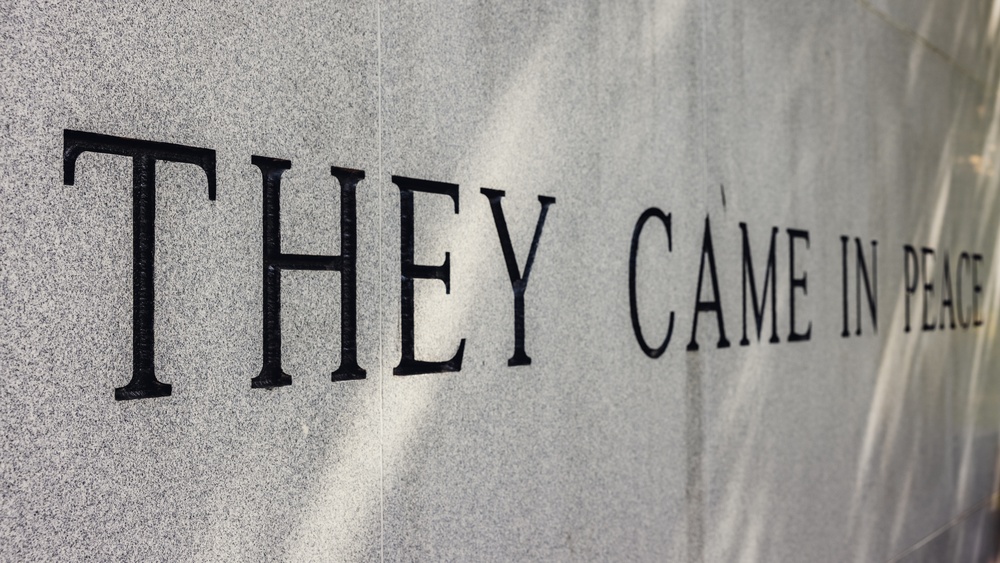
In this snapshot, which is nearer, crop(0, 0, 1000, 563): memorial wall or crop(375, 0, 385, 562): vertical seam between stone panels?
crop(0, 0, 1000, 563): memorial wall

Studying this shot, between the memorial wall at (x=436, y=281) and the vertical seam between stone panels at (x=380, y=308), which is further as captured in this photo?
the vertical seam between stone panels at (x=380, y=308)

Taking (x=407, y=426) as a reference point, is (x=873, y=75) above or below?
above

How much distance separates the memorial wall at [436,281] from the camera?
1717mm

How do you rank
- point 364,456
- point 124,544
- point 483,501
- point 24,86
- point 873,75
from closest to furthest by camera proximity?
1. point 24,86
2. point 124,544
3. point 364,456
4. point 483,501
5. point 873,75

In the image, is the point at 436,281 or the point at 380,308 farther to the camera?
the point at 436,281

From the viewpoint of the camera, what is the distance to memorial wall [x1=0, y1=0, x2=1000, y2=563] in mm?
1717

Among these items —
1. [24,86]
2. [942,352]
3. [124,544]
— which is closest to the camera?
[24,86]

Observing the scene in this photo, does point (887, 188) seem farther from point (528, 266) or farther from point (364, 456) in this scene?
point (364, 456)

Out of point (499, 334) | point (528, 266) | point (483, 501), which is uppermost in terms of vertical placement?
point (528, 266)

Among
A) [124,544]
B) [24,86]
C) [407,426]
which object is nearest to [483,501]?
[407,426]

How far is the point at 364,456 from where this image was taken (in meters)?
2.19

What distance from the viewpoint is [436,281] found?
239 cm

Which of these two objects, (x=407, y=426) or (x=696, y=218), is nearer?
(x=407, y=426)

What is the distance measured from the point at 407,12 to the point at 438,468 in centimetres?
116
